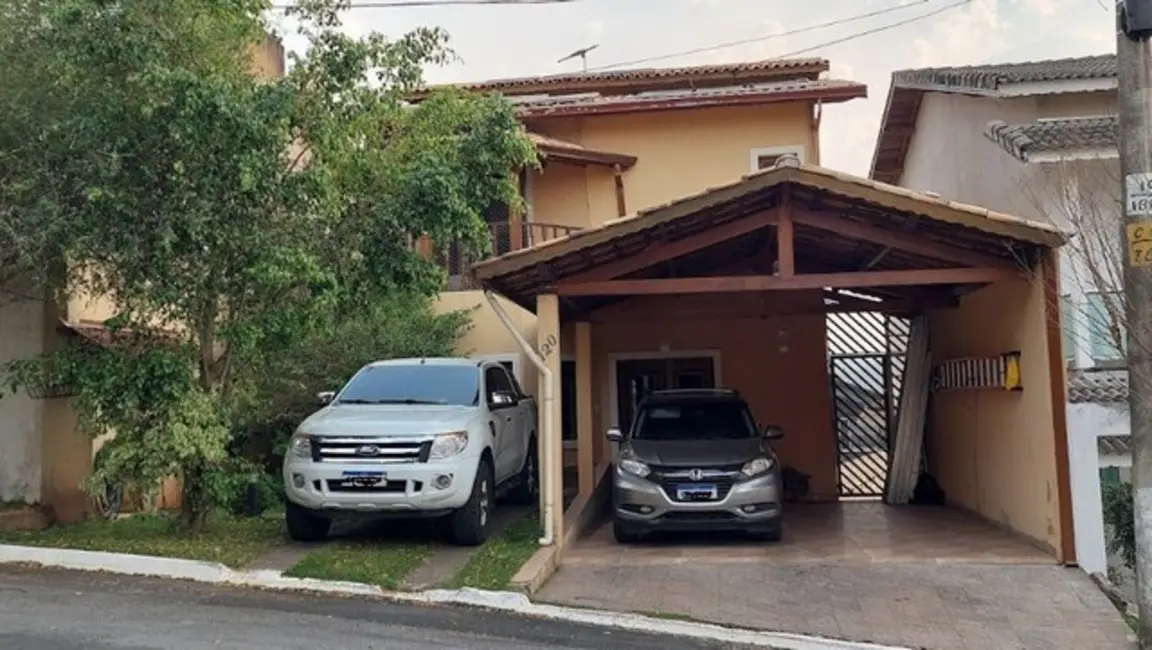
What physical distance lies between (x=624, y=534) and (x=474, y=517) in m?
1.86

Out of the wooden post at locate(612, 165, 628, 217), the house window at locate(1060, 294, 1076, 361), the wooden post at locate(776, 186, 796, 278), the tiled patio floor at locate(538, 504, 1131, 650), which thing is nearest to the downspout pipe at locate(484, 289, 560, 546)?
the tiled patio floor at locate(538, 504, 1131, 650)

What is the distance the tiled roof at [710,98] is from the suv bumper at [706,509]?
30.7 ft

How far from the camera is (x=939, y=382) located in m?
13.9

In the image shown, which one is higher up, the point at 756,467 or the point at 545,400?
the point at 545,400

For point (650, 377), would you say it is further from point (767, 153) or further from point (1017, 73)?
point (1017, 73)

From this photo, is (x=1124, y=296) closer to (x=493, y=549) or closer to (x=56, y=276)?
(x=493, y=549)

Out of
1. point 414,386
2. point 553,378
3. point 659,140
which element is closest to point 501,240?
point 659,140

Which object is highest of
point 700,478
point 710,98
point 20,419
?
point 710,98

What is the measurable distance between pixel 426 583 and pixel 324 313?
2.86 meters

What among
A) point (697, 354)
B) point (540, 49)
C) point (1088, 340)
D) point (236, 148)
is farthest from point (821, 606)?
point (540, 49)

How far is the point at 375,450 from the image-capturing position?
9391mm

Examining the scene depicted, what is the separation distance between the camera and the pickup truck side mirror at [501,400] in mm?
10891

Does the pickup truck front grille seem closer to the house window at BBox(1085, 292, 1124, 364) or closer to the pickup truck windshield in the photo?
the pickup truck windshield

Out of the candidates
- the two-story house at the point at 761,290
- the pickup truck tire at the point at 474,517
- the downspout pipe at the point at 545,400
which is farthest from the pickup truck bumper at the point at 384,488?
the two-story house at the point at 761,290
